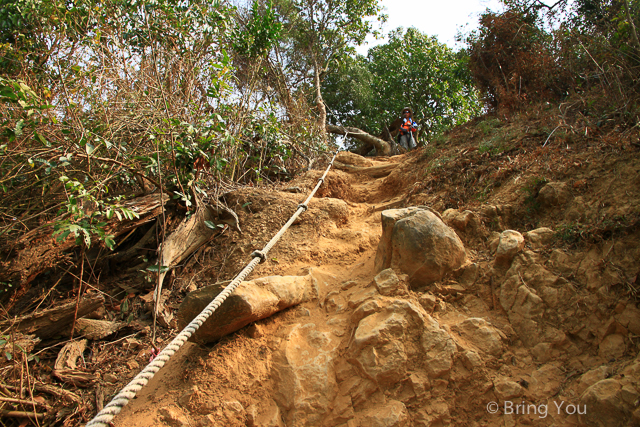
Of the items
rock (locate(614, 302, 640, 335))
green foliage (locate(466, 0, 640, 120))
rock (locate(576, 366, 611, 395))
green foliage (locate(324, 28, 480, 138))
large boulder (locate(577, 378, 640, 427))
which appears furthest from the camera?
green foliage (locate(324, 28, 480, 138))

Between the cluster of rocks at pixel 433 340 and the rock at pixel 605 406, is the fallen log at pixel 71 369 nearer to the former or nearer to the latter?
the cluster of rocks at pixel 433 340

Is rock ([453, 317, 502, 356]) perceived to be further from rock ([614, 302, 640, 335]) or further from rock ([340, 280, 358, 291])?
rock ([340, 280, 358, 291])

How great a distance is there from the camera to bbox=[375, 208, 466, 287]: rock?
2143 millimetres

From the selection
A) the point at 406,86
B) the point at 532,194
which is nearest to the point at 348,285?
the point at 532,194

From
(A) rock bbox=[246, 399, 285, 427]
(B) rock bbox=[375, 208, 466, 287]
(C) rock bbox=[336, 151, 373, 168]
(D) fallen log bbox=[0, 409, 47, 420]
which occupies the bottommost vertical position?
(D) fallen log bbox=[0, 409, 47, 420]

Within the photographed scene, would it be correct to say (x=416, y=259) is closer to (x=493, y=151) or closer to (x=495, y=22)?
(x=493, y=151)

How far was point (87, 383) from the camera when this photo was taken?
2.30m

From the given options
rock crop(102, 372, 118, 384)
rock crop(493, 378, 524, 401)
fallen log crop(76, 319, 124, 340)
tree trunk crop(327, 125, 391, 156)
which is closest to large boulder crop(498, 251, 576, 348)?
rock crop(493, 378, 524, 401)

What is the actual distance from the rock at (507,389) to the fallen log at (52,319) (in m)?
2.80

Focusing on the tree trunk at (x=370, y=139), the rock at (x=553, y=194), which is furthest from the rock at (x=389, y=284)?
the tree trunk at (x=370, y=139)

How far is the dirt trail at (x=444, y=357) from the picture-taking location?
5.01ft

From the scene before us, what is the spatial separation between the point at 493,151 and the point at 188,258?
346 cm

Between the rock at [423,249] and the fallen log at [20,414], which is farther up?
the rock at [423,249]

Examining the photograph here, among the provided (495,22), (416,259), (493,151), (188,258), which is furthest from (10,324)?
(495,22)
